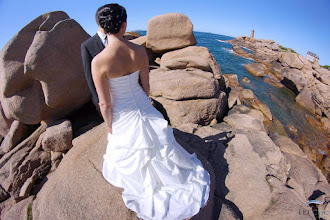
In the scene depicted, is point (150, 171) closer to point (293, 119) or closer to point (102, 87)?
point (102, 87)

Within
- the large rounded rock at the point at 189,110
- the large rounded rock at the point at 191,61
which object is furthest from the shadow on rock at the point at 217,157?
the large rounded rock at the point at 191,61

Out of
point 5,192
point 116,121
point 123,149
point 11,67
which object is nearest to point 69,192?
point 123,149

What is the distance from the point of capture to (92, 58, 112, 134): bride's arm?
1824mm

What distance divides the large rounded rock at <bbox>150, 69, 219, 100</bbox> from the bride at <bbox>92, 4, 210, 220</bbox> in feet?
8.10

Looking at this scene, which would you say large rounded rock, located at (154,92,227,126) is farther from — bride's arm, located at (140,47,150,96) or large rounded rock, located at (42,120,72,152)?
large rounded rock, located at (42,120,72,152)

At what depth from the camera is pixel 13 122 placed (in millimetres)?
4789

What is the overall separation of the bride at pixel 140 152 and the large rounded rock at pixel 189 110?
2307 mm

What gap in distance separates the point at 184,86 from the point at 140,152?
310cm

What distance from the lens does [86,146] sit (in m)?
3.24

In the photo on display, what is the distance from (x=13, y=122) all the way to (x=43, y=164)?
6.22ft

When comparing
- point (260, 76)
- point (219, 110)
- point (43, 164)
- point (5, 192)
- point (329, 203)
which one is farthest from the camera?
point (260, 76)

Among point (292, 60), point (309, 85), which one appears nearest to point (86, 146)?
point (309, 85)

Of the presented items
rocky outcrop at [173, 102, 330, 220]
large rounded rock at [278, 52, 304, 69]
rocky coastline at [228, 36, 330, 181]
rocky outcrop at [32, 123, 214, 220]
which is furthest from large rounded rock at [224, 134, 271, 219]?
large rounded rock at [278, 52, 304, 69]

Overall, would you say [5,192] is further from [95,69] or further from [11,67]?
[95,69]
